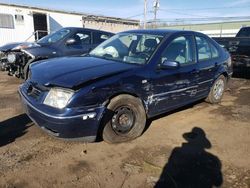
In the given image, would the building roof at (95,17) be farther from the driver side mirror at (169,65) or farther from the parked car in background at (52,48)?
the driver side mirror at (169,65)

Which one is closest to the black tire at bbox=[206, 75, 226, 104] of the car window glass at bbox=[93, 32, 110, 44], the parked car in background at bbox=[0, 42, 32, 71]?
the car window glass at bbox=[93, 32, 110, 44]

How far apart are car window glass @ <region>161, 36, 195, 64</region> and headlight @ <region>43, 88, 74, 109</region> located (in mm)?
1812

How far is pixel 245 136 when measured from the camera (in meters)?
4.94

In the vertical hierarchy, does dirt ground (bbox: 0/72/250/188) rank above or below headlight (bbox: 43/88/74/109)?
below

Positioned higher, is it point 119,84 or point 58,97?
point 119,84

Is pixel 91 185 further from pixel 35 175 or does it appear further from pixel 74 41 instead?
pixel 74 41

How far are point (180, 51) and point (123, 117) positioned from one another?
69.4 inches

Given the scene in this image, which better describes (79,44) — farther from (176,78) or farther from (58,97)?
(58,97)

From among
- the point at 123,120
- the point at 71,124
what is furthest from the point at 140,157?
the point at 71,124

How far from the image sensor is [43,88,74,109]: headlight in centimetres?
380

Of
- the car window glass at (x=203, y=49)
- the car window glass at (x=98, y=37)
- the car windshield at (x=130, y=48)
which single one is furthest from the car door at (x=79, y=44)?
the car window glass at (x=203, y=49)

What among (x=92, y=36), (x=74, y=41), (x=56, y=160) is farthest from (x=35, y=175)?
(x=92, y=36)

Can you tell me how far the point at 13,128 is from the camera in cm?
495

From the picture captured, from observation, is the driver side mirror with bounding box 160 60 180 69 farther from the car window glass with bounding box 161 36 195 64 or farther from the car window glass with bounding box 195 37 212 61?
the car window glass with bounding box 195 37 212 61
